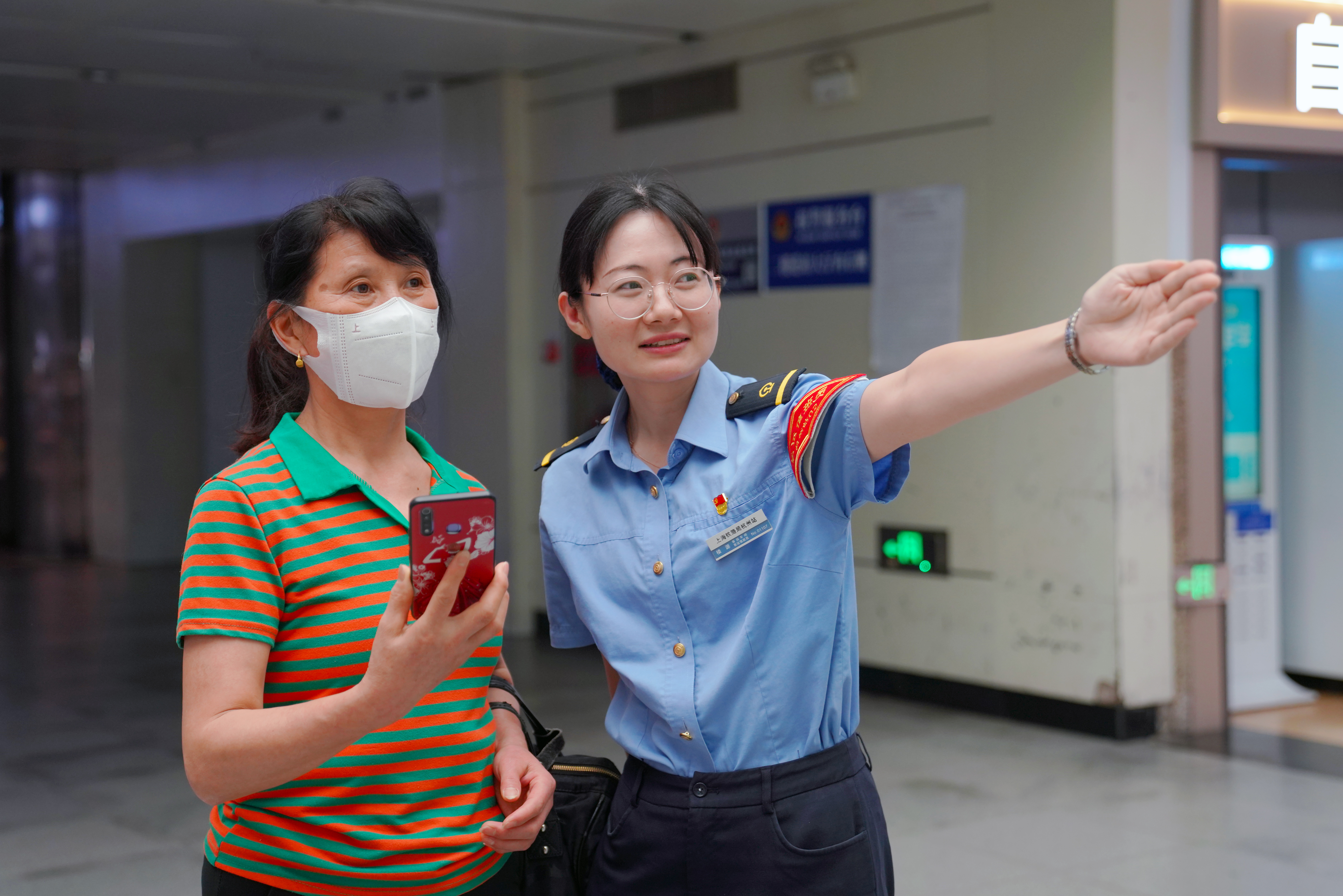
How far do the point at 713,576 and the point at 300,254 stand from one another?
2.22 ft

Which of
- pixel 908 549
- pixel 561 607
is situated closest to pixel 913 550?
pixel 908 549

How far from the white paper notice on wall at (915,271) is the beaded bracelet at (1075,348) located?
4375 mm

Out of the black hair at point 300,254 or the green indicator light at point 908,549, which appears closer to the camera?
the black hair at point 300,254

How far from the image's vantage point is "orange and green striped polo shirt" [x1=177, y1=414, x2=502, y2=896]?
1.49 m

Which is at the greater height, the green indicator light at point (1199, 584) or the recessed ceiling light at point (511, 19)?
the recessed ceiling light at point (511, 19)

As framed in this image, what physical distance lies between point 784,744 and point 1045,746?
3.93 meters

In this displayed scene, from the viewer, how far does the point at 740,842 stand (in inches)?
66.6

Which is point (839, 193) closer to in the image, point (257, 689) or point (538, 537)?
point (538, 537)

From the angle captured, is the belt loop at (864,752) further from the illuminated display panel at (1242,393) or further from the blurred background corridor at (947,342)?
the illuminated display panel at (1242,393)

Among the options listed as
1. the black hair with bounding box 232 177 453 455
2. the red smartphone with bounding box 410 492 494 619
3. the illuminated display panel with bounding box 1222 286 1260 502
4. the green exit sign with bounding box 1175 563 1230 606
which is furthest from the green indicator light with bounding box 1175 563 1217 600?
the red smartphone with bounding box 410 492 494 619

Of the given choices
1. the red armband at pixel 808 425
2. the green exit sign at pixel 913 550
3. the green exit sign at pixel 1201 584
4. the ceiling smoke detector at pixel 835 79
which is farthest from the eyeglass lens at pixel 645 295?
the ceiling smoke detector at pixel 835 79

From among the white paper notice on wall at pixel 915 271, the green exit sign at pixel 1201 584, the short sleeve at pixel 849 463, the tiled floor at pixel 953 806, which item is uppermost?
the white paper notice on wall at pixel 915 271

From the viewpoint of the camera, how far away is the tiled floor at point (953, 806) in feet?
12.6

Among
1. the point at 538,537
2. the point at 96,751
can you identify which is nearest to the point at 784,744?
the point at 96,751
